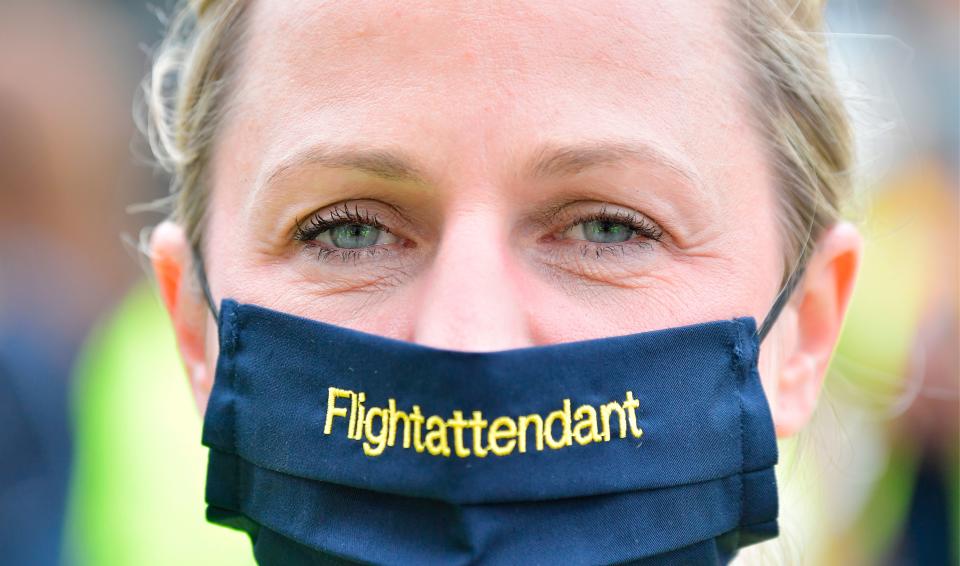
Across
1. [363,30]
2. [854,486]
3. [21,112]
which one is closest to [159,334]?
[21,112]

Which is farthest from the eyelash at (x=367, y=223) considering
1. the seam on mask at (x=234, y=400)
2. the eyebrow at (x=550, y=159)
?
the seam on mask at (x=234, y=400)

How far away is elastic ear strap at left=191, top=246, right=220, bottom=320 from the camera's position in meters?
2.45

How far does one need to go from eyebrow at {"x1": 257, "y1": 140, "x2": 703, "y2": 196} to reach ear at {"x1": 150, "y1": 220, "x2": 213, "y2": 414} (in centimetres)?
64

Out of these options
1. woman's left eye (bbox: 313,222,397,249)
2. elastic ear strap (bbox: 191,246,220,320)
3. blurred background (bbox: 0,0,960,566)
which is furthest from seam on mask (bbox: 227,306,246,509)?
blurred background (bbox: 0,0,960,566)

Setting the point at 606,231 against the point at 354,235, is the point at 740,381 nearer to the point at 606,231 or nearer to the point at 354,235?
the point at 606,231

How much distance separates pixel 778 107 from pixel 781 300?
415 mm

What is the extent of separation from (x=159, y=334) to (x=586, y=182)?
2710 mm

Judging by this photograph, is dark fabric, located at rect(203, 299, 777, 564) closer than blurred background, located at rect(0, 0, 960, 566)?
Yes

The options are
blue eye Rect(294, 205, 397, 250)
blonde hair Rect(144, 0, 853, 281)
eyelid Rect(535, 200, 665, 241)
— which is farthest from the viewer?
blonde hair Rect(144, 0, 853, 281)

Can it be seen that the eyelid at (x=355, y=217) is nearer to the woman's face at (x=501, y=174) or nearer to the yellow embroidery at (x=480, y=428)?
the woman's face at (x=501, y=174)

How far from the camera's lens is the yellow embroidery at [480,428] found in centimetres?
197

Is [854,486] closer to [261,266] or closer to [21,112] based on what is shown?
[261,266]

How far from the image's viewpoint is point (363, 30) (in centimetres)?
215

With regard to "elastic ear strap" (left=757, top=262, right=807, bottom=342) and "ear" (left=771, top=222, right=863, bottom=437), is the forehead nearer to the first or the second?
"elastic ear strap" (left=757, top=262, right=807, bottom=342)
